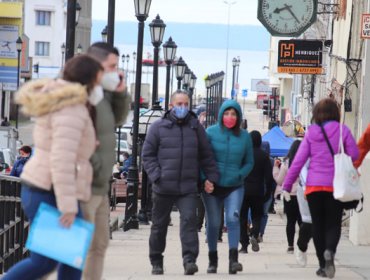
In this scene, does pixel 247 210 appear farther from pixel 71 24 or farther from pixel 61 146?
pixel 61 146

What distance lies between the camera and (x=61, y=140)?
7559 mm

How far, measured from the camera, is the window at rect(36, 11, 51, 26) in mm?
128125

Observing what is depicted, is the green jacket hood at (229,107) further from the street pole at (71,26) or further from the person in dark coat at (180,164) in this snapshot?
the street pole at (71,26)

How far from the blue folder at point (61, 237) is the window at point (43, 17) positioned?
121663 millimetres

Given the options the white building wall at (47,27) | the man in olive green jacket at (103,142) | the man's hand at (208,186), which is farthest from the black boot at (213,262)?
the white building wall at (47,27)

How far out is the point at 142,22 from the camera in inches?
999

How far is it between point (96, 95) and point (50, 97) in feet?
1.45

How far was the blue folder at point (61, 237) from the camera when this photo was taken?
762 cm

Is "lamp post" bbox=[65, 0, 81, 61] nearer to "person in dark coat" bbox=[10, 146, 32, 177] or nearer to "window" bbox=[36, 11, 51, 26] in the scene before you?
"person in dark coat" bbox=[10, 146, 32, 177]

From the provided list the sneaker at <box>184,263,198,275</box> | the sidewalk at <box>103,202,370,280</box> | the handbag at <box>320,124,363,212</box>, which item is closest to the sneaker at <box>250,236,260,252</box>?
the sidewalk at <box>103,202,370,280</box>

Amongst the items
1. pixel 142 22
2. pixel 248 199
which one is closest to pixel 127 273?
pixel 248 199

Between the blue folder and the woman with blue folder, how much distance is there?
6 cm

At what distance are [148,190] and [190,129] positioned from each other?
59.4 feet

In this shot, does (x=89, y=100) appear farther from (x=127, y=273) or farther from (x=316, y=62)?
(x=316, y=62)
